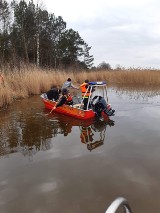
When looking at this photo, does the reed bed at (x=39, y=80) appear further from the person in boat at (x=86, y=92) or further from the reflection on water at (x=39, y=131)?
the person in boat at (x=86, y=92)

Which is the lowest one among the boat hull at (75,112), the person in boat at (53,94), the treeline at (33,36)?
the boat hull at (75,112)

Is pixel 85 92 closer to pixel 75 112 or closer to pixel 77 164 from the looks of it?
pixel 75 112

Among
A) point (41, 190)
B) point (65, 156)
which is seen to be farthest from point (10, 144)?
point (41, 190)

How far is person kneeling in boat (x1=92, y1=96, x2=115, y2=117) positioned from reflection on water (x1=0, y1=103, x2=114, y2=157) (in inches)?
11.7

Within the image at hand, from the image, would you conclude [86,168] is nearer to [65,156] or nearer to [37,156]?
[65,156]

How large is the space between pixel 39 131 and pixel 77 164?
2673mm

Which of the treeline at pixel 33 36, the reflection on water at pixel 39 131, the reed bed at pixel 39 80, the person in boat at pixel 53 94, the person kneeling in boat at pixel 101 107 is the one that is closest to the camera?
the reflection on water at pixel 39 131

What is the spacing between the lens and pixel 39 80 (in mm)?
15117

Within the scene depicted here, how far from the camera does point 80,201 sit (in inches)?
148

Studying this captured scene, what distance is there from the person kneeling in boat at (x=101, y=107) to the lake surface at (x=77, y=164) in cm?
33

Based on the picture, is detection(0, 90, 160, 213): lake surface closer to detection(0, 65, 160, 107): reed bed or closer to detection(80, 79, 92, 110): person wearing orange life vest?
detection(80, 79, 92, 110): person wearing orange life vest

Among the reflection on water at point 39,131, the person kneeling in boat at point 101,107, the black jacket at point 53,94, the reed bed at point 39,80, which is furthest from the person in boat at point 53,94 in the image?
the reed bed at point 39,80

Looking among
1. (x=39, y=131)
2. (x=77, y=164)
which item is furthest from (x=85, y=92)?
(x=77, y=164)

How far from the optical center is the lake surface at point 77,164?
3779 mm
